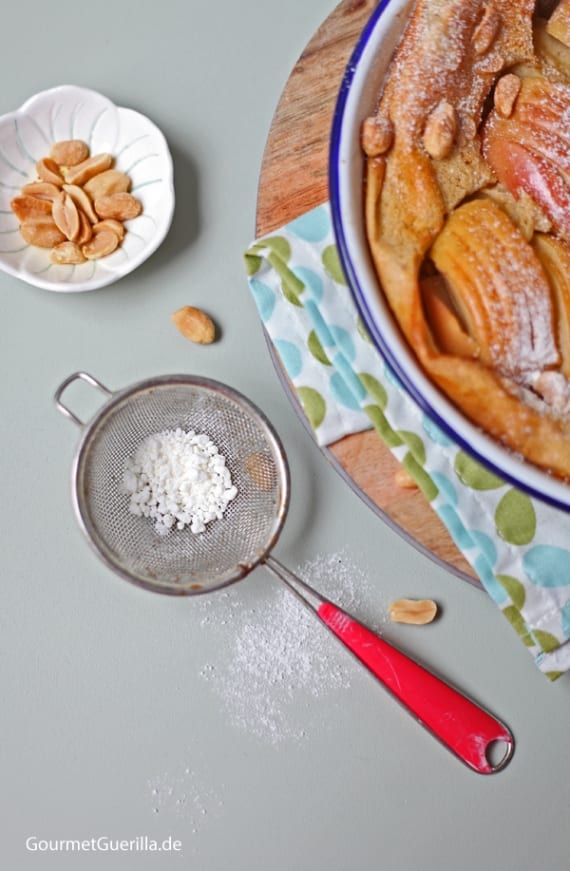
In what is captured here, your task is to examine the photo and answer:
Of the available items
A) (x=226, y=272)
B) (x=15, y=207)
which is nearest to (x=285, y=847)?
(x=226, y=272)

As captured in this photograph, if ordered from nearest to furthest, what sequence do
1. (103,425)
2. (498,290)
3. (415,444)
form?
(498,290), (415,444), (103,425)

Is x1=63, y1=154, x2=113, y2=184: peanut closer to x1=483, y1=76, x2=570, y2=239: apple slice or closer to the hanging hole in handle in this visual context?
x1=483, y1=76, x2=570, y2=239: apple slice

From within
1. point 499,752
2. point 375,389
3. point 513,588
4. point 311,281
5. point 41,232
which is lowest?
point 499,752

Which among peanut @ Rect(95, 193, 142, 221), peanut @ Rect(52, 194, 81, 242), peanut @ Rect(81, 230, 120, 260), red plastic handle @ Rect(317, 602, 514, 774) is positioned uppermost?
peanut @ Rect(52, 194, 81, 242)

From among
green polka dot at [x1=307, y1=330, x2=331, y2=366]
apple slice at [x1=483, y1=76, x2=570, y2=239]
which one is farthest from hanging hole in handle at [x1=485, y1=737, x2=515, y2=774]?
apple slice at [x1=483, y1=76, x2=570, y2=239]

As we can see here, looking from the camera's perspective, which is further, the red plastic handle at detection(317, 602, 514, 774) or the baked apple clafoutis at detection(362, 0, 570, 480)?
the red plastic handle at detection(317, 602, 514, 774)

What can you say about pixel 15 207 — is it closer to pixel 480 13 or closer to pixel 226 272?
pixel 226 272

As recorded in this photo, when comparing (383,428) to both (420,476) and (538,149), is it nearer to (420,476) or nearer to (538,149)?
(420,476)

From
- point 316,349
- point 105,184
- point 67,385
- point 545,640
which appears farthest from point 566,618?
point 105,184
